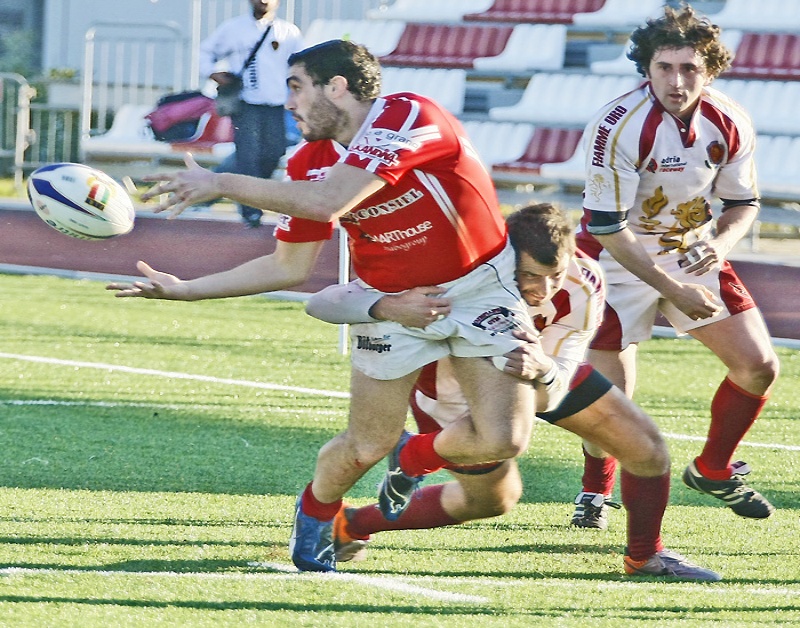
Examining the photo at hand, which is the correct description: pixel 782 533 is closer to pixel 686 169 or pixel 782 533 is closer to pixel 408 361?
pixel 686 169

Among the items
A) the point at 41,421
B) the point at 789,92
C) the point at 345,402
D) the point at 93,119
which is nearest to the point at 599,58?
the point at 789,92

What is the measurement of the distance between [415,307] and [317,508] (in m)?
0.81

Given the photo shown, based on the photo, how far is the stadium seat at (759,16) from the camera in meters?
16.6

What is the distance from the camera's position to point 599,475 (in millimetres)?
5246

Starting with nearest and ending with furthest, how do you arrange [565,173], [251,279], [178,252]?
[251,279] → [178,252] → [565,173]

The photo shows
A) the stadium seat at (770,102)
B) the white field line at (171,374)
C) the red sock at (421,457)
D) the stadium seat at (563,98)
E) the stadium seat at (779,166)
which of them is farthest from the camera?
the stadium seat at (563,98)

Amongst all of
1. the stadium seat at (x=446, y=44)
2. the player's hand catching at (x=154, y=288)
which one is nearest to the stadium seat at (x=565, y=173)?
the stadium seat at (x=446, y=44)

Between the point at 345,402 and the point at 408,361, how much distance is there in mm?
3270

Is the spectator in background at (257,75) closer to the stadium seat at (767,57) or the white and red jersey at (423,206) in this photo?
the stadium seat at (767,57)

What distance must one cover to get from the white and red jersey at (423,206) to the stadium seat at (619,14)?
1321 centimetres

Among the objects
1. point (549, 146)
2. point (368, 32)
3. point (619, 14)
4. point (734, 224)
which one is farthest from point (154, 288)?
point (368, 32)

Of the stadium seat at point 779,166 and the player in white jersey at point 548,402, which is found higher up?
the player in white jersey at point 548,402

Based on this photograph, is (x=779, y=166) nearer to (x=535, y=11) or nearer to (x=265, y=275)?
(x=535, y=11)

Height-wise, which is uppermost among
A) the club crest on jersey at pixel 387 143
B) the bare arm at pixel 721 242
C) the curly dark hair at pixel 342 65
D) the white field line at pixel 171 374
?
the curly dark hair at pixel 342 65
